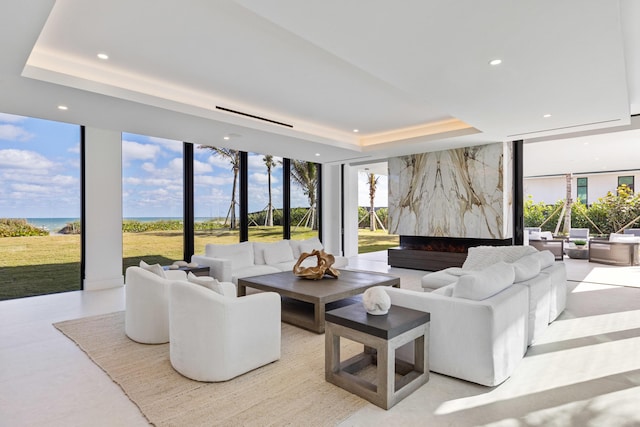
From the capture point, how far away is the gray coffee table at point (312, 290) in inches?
145

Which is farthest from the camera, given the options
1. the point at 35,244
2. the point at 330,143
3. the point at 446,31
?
the point at 330,143

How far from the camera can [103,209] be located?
19.5ft

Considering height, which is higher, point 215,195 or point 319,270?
point 215,195

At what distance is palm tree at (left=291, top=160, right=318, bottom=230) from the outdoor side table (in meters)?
6.87

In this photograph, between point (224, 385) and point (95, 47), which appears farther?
point (95, 47)

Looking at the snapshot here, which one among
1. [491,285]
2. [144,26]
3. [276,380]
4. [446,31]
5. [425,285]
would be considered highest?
[144,26]

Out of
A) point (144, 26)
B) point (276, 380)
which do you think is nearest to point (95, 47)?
point (144, 26)

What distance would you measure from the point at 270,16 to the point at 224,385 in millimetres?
2750

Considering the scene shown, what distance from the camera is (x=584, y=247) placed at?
9180 mm

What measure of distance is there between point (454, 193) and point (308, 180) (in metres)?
3.95

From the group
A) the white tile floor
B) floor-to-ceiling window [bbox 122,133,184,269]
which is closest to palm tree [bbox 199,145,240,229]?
floor-to-ceiling window [bbox 122,133,184,269]

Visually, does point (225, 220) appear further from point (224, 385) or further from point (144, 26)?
point (224, 385)

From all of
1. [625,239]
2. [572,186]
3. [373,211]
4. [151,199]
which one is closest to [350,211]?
[373,211]

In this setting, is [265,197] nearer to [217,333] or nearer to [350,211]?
[350,211]
